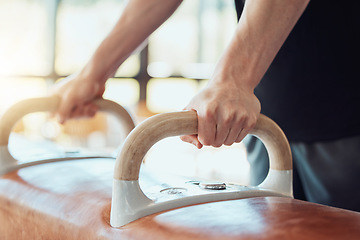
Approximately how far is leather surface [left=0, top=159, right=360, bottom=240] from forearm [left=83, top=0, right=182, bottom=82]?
0.29 meters

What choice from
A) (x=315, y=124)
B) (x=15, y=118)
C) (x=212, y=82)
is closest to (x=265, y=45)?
(x=212, y=82)

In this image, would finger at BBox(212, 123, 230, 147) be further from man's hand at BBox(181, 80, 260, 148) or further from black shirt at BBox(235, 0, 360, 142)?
black shirt at BBox(235, 0, 360, 142)

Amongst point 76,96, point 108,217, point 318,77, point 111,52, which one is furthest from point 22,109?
point 318,77

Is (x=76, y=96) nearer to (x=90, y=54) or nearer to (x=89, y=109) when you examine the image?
(x=89, y=109)

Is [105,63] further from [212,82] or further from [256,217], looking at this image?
[256,217]

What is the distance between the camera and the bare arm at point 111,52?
103 cm

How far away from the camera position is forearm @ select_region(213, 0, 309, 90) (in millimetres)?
657

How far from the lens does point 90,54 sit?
6.88 metres

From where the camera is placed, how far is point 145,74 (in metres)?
7.25

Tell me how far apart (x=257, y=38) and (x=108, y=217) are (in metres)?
0.35

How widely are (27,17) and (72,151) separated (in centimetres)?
650

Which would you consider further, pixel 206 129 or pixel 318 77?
pixel 318 77

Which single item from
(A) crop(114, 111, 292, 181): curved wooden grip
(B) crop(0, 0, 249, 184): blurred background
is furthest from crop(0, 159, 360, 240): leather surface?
(B) crop(0, 0, 249, 184): blurred background

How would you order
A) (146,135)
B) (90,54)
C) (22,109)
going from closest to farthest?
(146,135) < (22,109) < (90,54)
